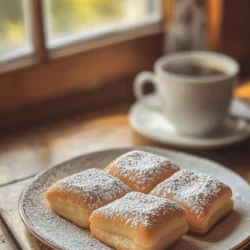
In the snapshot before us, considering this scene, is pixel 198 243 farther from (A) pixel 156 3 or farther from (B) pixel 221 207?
(A) pixel 156 3

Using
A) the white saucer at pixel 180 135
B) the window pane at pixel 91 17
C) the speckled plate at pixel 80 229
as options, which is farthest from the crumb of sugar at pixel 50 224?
the window pane at pixel 91 17

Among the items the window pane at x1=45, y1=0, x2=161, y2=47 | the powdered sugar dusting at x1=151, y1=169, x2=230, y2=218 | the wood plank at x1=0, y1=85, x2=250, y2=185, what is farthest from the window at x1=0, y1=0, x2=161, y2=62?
the powdered sugar dusting at x1=151, y1=169, x2=230, y2=218

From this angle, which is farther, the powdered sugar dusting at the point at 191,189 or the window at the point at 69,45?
the window at the point at 69,45

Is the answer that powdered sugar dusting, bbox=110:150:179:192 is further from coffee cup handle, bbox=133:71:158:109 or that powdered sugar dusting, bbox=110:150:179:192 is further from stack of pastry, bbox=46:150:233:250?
coffee cup handle, bbox=133:71:158:109

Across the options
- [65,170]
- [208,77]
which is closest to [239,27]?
[208,77]

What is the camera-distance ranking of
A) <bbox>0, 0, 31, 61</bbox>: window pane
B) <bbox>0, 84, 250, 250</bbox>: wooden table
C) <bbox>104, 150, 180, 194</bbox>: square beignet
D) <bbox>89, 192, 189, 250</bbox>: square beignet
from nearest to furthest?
<bbox>89, 192, 189, 250</bbox>: square beignet < <bbox>104, 150, 180, 194</bbox>: square beignet < <bbox>0, 84, 250, 250</bbox>: wooden table < <bbox>0, 0, 31, 61</bbox>: window pane

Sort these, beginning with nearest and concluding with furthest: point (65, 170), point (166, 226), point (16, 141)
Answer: point (166, 226) < point (65, 170) < point (16, 141)

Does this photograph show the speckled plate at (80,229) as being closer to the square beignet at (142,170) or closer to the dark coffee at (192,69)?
the square beignet at (142,170)
